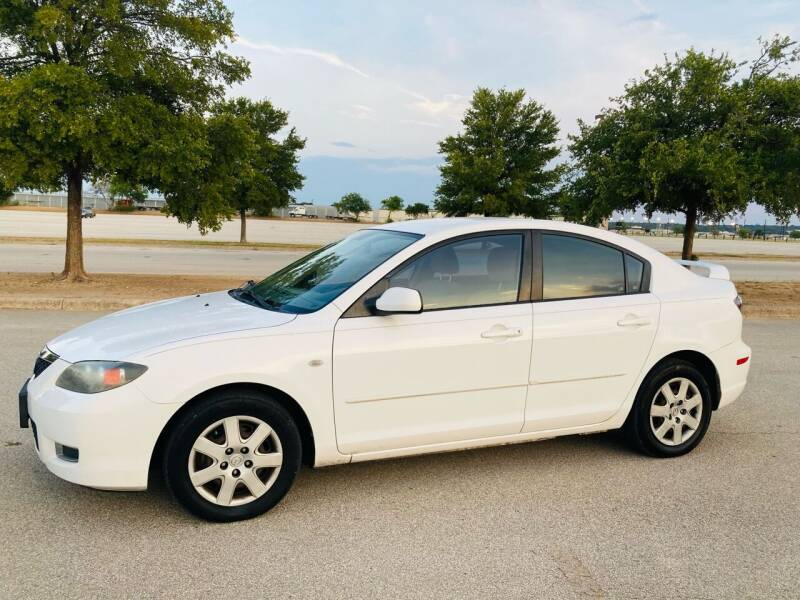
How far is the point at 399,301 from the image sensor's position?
3.66m

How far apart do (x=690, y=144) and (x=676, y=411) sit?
1032 cm

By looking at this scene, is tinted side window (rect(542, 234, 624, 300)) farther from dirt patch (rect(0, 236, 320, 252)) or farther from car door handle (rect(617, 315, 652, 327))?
dirt patch (rect(0, 236, 320, 252))

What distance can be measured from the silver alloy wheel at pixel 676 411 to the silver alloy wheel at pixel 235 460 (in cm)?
258

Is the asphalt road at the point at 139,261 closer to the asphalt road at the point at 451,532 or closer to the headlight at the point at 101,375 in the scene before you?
the asphalt road at the point at 451,532

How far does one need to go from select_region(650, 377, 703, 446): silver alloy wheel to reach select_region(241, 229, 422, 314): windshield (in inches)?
79.3

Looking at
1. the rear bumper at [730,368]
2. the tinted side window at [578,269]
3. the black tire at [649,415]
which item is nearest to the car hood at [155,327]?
the tinted side window at [578,269]

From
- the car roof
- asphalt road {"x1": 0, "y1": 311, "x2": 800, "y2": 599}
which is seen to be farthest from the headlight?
the car roof

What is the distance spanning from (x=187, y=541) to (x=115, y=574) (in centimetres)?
40

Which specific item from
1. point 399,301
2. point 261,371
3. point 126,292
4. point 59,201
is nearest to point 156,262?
point 126,292

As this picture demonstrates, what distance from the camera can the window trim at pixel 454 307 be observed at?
3.80m

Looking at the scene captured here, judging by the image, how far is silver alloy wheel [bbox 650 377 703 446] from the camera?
4.61 m

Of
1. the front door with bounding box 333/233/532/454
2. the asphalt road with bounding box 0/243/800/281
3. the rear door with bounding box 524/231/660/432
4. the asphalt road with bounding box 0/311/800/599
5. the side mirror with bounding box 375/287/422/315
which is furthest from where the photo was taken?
the asphalt road with bounding box 0/243/800/281

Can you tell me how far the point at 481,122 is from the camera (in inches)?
Result: 1372

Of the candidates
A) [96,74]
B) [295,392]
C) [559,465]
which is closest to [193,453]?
[295,392]
